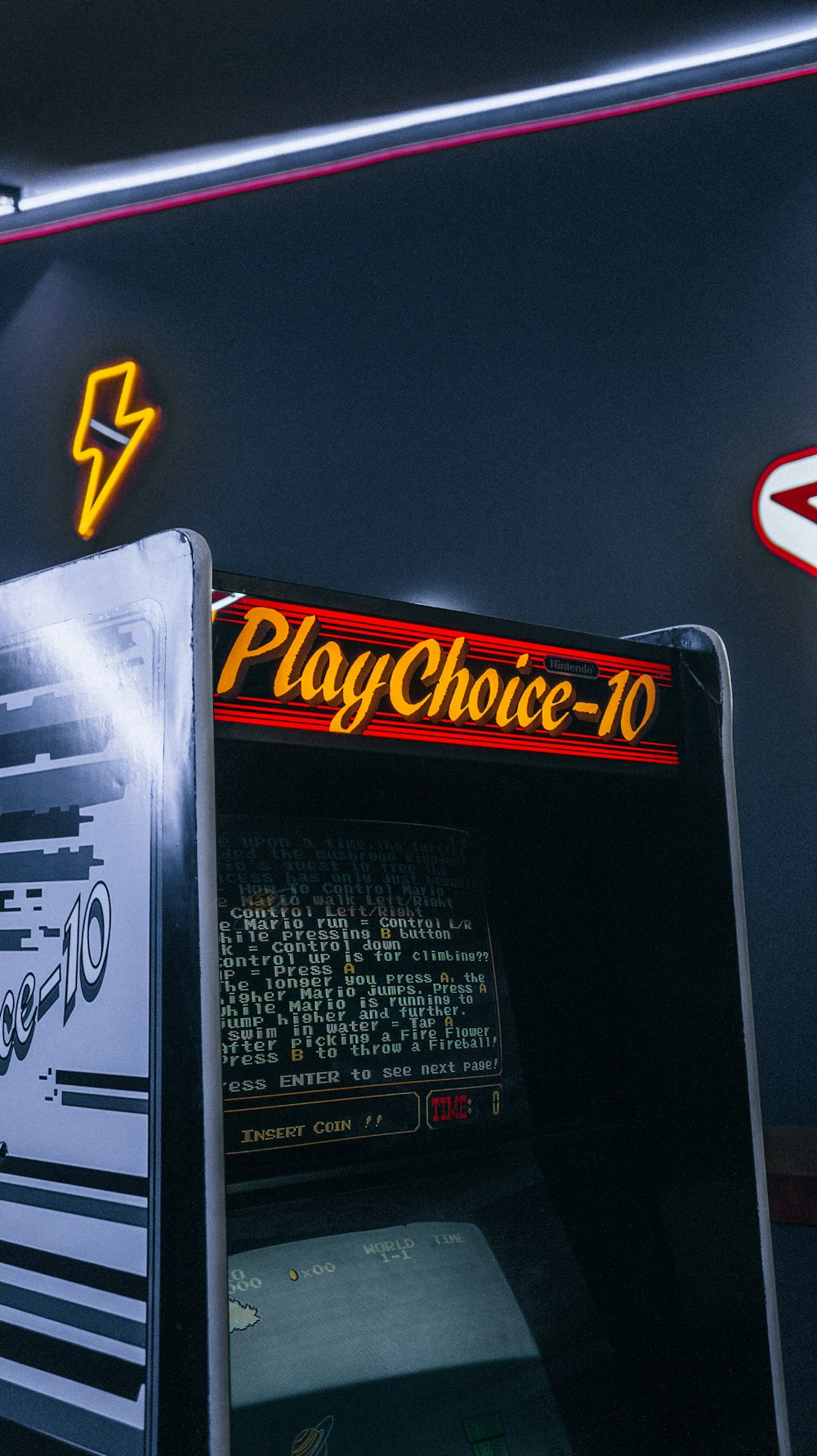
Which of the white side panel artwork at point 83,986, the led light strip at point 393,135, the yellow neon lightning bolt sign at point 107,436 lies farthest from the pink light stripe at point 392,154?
the white side panel artwork at point 83,986

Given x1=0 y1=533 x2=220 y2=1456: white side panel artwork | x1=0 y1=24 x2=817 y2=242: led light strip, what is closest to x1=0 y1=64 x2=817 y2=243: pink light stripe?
x1=0 y1=24 x2=817 y2=242: led light strip

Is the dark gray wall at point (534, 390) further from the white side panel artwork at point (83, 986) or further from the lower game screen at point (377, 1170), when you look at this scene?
the white side panel artwork at point (83, 986)

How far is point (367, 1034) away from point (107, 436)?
8.20 ft

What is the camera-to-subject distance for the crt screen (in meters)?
1.28

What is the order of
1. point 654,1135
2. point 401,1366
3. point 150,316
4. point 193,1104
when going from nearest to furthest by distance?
1. point 193,1104
2. point 401,1366
3. point 654,1135
4. point 150,316

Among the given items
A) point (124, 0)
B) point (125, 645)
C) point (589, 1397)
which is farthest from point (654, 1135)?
point (124, 0)

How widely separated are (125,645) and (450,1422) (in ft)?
2.78

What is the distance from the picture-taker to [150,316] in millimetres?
3408

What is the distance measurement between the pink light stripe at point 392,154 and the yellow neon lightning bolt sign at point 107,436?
1.45 feet

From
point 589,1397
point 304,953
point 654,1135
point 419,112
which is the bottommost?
point 589,1397

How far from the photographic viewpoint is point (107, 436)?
344 cm

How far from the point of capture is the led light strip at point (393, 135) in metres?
2.87

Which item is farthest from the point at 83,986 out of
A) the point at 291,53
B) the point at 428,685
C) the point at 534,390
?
the point at 291,53

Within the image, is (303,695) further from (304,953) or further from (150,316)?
(150,316)
